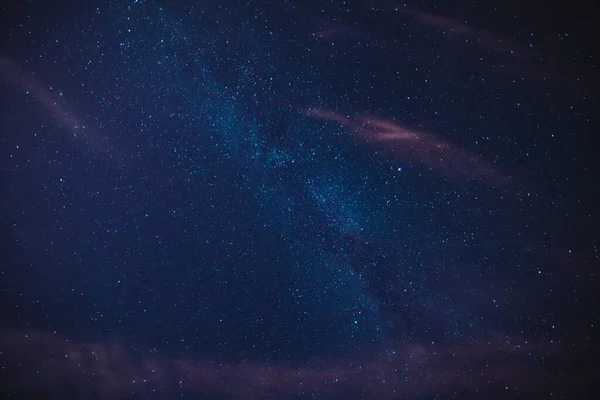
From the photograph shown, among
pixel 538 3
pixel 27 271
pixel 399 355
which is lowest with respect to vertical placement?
pixel 399 355

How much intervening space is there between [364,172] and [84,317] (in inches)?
72.0

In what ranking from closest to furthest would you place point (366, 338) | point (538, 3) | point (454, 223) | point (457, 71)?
point (538, 3), point (457, 71), point (454, 223), point (366, 338)

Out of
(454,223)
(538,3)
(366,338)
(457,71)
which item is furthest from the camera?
(366,338)

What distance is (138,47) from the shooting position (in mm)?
1913

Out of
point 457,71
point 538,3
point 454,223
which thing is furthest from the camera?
point 454,223

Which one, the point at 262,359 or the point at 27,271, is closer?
the point at 27,271

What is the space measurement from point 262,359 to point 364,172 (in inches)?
51.5

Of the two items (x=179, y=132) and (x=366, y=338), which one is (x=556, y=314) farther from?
(x=179, y=132)

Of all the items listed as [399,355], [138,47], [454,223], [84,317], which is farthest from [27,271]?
[454,223]

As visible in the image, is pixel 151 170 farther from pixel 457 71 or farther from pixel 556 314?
pixel 556 314

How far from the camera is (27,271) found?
81.4 inches

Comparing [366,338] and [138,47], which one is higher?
[138,47]

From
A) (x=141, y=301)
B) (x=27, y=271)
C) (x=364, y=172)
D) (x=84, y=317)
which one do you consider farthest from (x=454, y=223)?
(x=27, y=271)

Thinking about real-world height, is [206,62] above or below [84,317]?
above
